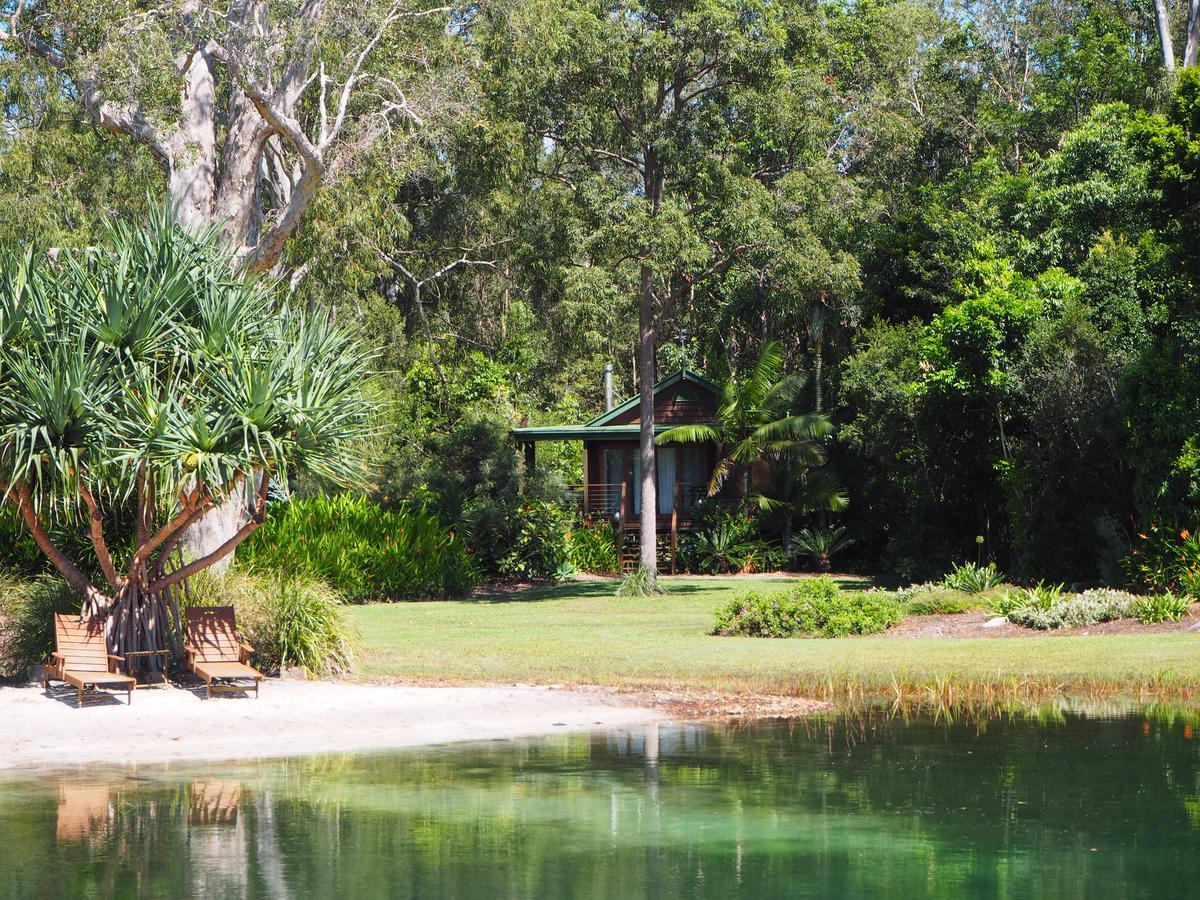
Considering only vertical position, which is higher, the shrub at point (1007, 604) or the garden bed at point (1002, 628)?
the shrub at point (1007, 604)

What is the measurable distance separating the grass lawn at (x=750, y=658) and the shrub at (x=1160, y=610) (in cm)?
162

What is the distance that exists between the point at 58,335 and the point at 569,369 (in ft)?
127

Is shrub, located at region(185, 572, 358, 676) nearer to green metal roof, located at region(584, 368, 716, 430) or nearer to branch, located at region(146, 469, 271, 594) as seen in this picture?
branch, located at region(146, 469, 271, 594)

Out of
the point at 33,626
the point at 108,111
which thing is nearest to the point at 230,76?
the point at 108,111

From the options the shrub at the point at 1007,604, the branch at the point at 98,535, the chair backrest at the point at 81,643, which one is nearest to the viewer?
the chair backrest at the point at 81,643

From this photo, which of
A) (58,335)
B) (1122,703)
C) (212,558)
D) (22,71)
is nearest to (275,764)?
(212,558)

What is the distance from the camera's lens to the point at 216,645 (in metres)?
14.1

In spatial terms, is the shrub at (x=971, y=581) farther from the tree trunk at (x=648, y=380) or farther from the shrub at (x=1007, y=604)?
the tree trunk at (x=648, y=380)

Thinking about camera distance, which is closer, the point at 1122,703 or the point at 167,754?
the point at 167,754

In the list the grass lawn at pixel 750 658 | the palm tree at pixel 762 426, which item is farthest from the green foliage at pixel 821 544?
the grass lawn at pixel 750 658

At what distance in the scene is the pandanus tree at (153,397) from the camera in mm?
13039

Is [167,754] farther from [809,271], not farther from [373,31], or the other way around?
[809,271]

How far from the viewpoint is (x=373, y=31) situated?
2355 centimetres

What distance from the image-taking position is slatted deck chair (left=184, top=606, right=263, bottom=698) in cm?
1376
